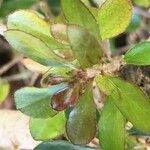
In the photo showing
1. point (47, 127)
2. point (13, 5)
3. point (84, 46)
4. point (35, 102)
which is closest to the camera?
point (84, 46)

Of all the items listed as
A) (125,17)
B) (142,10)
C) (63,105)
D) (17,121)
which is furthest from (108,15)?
(142,10)

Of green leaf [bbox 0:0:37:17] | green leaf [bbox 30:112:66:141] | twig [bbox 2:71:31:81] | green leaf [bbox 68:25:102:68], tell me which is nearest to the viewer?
green leaf [bbox 68:25:102:68]

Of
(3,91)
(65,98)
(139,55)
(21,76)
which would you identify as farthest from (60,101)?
(21,76)

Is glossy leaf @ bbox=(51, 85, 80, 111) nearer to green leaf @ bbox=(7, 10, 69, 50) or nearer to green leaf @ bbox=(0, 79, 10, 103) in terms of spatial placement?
green leaf @ bbox=(7, 10, 69, 50)

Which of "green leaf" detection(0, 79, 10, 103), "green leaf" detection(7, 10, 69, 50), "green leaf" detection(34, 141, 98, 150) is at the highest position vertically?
"green leaf" detection(7, 10, 69, 50)

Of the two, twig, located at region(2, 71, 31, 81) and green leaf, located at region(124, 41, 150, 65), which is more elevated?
green leaf, located at region(124, 41, 150, 65)

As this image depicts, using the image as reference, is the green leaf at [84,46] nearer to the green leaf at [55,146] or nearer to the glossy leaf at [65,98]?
the glossy leaf at [65,98]

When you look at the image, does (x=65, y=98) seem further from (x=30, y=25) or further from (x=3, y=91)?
(x=3, y=91)

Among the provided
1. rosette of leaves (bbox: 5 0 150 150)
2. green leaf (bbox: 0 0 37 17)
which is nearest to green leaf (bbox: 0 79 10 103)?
green leaf (bbox: 0 0 37 17)

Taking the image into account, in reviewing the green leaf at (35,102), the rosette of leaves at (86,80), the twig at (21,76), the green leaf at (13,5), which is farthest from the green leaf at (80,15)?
the twig at (21,76)
